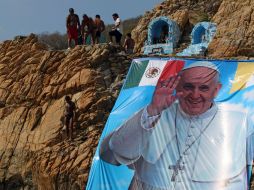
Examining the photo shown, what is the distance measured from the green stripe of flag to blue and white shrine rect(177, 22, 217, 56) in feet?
28.2

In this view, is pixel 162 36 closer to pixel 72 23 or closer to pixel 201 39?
pixel 201 39

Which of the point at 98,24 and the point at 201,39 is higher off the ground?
the point at 98,24

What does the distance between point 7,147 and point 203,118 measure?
957 cm

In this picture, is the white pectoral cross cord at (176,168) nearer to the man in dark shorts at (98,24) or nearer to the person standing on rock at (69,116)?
the person standing on rock at (69,116)

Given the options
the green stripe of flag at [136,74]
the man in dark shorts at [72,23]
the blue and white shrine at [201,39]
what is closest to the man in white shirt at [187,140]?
the green stripe of flag at [136,74]

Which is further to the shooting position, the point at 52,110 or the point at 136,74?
the point at 52,110

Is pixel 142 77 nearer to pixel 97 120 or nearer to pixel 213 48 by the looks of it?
pixel 97 120

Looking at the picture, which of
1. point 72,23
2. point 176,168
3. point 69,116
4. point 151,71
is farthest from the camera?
point 72,23

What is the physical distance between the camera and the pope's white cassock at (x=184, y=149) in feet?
33.7

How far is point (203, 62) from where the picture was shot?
1178 centimetres

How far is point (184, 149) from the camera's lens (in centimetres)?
1083

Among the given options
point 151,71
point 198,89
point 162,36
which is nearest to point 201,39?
point 162,36

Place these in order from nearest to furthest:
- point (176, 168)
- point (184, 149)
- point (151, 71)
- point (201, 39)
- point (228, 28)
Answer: point (176, 168)
point (184, 149)
point (151, 71)
point (228, 28)
point (201, 39)

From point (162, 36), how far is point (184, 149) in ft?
49.6
